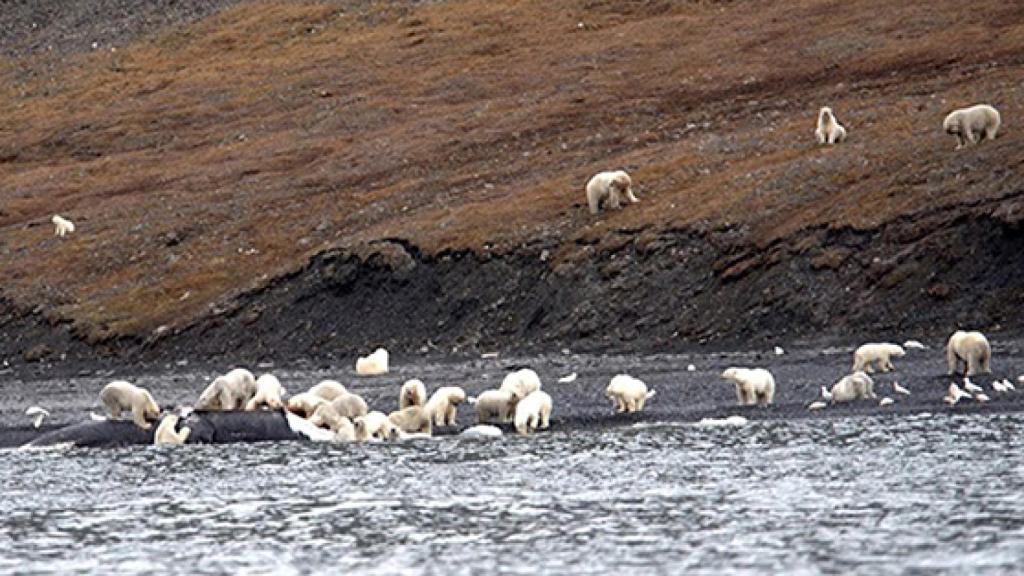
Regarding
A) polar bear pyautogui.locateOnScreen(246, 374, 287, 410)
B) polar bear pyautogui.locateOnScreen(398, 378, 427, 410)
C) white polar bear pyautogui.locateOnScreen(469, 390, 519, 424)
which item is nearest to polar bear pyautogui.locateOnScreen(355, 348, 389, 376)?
polar bear pyautogui.locateOnScreen(246, 374, 287, 410)

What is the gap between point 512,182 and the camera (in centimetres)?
6556

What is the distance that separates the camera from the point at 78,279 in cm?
6575

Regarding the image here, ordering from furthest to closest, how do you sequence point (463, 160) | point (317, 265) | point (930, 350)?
point (463, 160), point (317, 265), point (930, 350)

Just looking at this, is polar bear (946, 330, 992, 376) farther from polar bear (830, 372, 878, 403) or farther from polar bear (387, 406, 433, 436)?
polar bear (387, 406, 433, 436)

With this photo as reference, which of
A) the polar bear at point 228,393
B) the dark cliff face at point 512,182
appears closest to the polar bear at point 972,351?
the dark cliff face at point 512,182

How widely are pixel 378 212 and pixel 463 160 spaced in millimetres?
8092

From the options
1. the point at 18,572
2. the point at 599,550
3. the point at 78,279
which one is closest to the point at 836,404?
the point at 599,550

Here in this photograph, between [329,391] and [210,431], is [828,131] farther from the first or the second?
[210,431]

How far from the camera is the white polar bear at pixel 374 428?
32.7 m

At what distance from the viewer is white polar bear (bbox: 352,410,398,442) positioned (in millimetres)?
32688

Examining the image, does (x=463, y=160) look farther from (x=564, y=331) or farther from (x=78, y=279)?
(x=564, y=331)

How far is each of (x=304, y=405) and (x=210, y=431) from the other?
1879 millimetres

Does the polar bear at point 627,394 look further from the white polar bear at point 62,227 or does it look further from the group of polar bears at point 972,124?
the white polar bear at point 62,227

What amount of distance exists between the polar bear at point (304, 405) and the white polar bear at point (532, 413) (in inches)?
134
